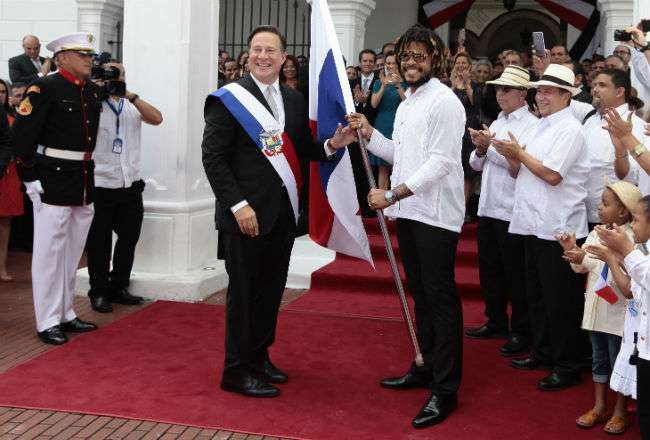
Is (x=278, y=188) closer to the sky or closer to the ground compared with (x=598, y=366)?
closer to the sky

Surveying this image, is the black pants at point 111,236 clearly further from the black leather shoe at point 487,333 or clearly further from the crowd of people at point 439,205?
the black leather shoe at point 487,333

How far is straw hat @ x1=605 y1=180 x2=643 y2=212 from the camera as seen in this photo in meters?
3.68

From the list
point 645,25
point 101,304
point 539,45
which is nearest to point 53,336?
point 101,304

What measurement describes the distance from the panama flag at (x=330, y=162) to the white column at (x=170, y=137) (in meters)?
2.09

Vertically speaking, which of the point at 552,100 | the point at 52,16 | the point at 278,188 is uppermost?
the point at 52,16

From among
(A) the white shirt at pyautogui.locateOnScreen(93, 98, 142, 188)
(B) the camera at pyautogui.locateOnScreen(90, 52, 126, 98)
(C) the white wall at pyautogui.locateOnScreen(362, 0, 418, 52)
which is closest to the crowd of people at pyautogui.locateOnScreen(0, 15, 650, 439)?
(B) the camera at pyautogui.locateOnScreen(90, 52, 126, 98)

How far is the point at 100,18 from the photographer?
11320mm

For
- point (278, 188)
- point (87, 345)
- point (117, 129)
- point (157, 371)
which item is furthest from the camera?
point (117, 129)

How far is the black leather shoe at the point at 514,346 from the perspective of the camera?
5.11 meters

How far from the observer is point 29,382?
14.5ft

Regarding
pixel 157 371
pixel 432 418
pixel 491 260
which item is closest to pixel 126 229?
pixel 157 371

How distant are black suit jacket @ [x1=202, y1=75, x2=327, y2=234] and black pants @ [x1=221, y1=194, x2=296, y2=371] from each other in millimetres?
102

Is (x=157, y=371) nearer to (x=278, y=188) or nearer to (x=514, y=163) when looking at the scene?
(x=278, y=188)

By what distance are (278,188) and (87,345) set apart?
175 centimetres
